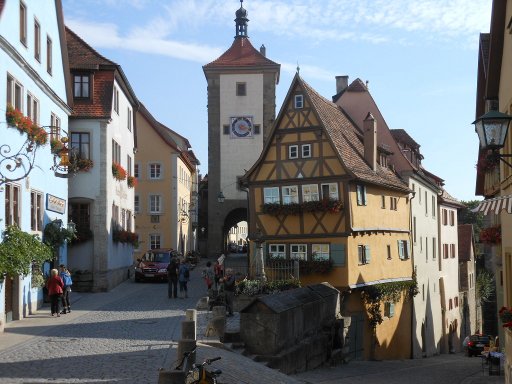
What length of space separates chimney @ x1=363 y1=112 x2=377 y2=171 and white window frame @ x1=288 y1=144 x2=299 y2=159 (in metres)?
4.65

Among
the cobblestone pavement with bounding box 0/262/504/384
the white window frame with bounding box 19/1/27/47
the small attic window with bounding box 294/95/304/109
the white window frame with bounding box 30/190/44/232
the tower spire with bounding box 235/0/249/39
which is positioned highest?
the tower spire with bounding box 235/0/249/39

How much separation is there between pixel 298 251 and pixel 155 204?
2666 cm

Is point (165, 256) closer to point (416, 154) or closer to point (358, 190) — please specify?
point (358, 190)

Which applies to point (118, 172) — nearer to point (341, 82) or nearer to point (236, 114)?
point (341, 82)

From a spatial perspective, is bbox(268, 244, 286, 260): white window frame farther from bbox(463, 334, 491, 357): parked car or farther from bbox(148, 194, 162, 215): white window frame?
bbox(148, 194, 162, 215): white window frame

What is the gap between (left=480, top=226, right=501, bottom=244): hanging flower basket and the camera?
75.4 feet

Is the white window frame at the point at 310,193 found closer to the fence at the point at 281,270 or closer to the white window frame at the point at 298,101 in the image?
the fence at the point at 281,270

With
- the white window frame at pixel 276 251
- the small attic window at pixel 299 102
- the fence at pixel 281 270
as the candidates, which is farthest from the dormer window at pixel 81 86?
the white window frame at pixel 276 251

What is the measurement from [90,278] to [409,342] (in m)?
16.6

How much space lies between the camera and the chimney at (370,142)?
37.6 m

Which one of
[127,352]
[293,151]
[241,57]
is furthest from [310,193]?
[241,57]

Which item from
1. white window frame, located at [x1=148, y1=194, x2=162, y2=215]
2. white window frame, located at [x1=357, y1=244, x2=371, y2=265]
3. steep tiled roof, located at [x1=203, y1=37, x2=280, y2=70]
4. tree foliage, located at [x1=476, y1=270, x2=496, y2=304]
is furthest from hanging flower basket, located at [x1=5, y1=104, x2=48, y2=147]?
tree foliage, located at [x1=476, y1=270, x2=496, y2=304]

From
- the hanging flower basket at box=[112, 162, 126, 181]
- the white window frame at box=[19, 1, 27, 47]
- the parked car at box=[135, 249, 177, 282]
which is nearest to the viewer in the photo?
the white window frame at box=[19, 1, 27, 47]

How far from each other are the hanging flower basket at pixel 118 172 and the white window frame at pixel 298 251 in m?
8.52
